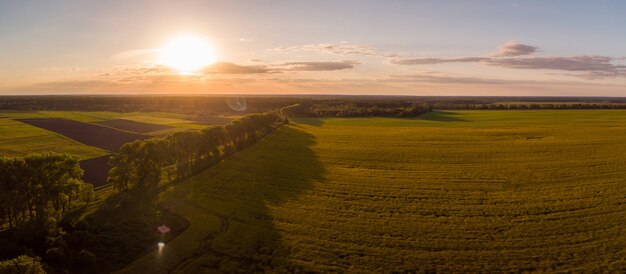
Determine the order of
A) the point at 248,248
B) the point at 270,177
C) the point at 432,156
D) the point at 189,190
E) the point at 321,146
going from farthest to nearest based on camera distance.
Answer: the point at 321,146 < the point at 432,156 < the point at 270,177 < the point at 189,190 < the point at 248,248

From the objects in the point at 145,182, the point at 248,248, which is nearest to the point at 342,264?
the point at 248,248

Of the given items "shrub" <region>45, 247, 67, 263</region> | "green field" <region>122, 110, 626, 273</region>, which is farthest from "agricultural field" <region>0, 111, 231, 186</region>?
"shrub" <region>45, 247, 67, 263</region>

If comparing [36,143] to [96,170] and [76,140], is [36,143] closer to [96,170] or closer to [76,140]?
[76,140]

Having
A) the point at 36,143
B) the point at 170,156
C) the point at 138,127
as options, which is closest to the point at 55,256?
the point at 170,156

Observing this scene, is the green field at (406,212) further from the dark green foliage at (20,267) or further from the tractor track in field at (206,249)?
the dark green foliage at (20,267)

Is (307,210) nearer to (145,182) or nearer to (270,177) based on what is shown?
(270,177)

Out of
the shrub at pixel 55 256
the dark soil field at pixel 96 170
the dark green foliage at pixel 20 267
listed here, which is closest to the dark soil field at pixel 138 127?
the dark soil field at pixel 96 170

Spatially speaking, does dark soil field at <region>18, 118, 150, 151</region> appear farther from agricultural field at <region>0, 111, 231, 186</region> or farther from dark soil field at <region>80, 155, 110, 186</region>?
dark soil field at <region>80, 155, 110, 186</region>
